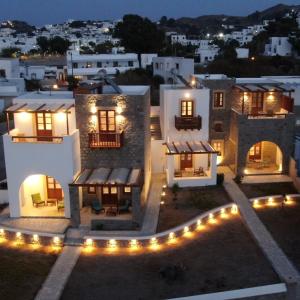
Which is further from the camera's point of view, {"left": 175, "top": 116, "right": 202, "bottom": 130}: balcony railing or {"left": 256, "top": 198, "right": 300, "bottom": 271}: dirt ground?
{"left": 175, "top": 116, "right": 202, "bottom": 130}: balcony railing

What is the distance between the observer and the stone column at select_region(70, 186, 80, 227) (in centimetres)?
1983


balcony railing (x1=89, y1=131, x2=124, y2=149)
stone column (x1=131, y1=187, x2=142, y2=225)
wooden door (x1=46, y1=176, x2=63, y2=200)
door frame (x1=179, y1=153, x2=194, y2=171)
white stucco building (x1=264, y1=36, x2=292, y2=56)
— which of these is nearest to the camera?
stone column (x1=131, y1=187, x2=142, y2=225)

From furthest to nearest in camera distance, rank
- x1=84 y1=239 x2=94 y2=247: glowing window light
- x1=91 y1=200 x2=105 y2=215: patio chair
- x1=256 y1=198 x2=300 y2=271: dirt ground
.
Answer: x1=91 y1=200 x2=105 y2=215: patio chair
x1=84 y1=239 x2=94 y2=247: glowing window light
x1=256 y1=198 x2=300 y2=271: dirt ground

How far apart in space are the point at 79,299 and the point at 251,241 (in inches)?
323

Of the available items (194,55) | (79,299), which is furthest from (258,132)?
(194,55)

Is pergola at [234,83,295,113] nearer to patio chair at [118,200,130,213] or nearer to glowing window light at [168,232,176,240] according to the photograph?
patio chair at [118,200,130,213]

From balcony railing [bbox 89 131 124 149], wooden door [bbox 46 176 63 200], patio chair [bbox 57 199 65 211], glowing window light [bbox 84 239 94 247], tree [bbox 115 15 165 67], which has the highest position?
tree [bbox 115 15 165 67]

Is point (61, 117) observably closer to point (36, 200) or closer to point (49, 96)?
point (49, 96)

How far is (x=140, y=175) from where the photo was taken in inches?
850

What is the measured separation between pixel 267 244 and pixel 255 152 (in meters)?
12.2

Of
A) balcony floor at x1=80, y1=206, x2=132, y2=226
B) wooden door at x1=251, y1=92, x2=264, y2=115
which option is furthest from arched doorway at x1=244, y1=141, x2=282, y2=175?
balcony floor at x1=80, y1=206, x2=132, y2=226

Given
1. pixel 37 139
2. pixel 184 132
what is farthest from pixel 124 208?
pixel 184 132

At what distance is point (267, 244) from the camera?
59.9 feet

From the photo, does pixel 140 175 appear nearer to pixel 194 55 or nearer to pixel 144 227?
pixel 144 227
